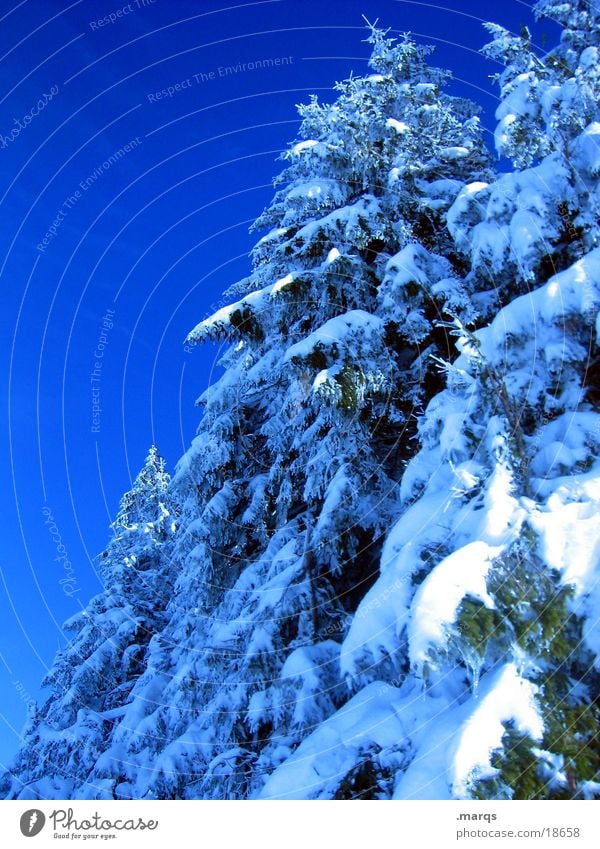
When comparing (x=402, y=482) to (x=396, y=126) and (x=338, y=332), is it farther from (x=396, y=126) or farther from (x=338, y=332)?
(x=396, y=126)

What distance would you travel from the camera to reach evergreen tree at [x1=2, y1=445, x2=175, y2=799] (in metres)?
15.6

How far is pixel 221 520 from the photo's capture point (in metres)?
11.6

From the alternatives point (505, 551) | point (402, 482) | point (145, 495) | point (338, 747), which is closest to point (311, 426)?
point (402, 482)

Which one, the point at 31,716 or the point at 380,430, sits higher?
the point at 380,430

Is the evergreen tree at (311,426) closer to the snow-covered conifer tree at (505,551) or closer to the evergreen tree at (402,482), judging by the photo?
the evergreen tree at (402,482)

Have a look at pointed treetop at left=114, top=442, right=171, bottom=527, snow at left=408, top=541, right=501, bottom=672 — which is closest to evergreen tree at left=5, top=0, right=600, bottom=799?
snow at left=408, top=541, right=501, bottom=672

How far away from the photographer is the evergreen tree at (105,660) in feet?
51.3

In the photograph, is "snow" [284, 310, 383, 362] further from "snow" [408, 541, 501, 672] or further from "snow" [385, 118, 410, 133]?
"snow" [408, 541, 501, 672]

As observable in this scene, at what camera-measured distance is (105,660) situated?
17953 millimetres

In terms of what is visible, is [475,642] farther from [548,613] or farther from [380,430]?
[380,430]

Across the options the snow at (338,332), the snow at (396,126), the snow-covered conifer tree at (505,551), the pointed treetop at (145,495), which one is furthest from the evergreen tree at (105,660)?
the snow at (396,126)

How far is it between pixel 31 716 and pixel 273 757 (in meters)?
18.7

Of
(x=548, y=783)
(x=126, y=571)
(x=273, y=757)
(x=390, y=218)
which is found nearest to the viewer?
(x=548, y=783)
